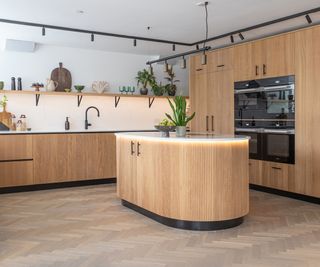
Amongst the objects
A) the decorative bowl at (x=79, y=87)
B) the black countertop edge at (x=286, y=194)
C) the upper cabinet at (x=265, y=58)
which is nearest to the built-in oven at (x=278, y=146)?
the black countertop edge at (x=286, y=194)

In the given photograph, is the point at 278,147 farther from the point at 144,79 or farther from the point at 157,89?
the point at 144,79

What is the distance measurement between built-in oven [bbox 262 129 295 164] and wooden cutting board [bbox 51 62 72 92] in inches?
143

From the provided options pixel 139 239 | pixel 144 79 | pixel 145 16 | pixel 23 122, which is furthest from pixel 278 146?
pixel 23 122

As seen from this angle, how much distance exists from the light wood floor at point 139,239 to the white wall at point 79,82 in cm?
211

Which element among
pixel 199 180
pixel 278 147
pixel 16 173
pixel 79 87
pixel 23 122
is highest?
pixel 79 87

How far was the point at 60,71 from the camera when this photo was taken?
6719 millimetres

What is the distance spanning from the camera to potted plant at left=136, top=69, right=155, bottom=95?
744cm

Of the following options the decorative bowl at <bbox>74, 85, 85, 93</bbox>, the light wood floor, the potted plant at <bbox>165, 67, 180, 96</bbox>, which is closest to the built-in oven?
the light wood floor

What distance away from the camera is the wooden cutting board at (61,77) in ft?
21.9

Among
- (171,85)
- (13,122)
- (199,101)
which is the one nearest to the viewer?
(13,122)

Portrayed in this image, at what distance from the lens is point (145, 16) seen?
4949 millimetres

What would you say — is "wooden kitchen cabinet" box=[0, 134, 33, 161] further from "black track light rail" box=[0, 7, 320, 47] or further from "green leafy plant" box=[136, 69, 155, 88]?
"green leafy plant" box=[136, 69, 155, 88]

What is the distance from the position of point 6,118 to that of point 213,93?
140 inches

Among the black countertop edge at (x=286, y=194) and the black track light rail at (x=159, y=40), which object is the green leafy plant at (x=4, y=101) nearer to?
the black track light rail at (x=159, y=40)
